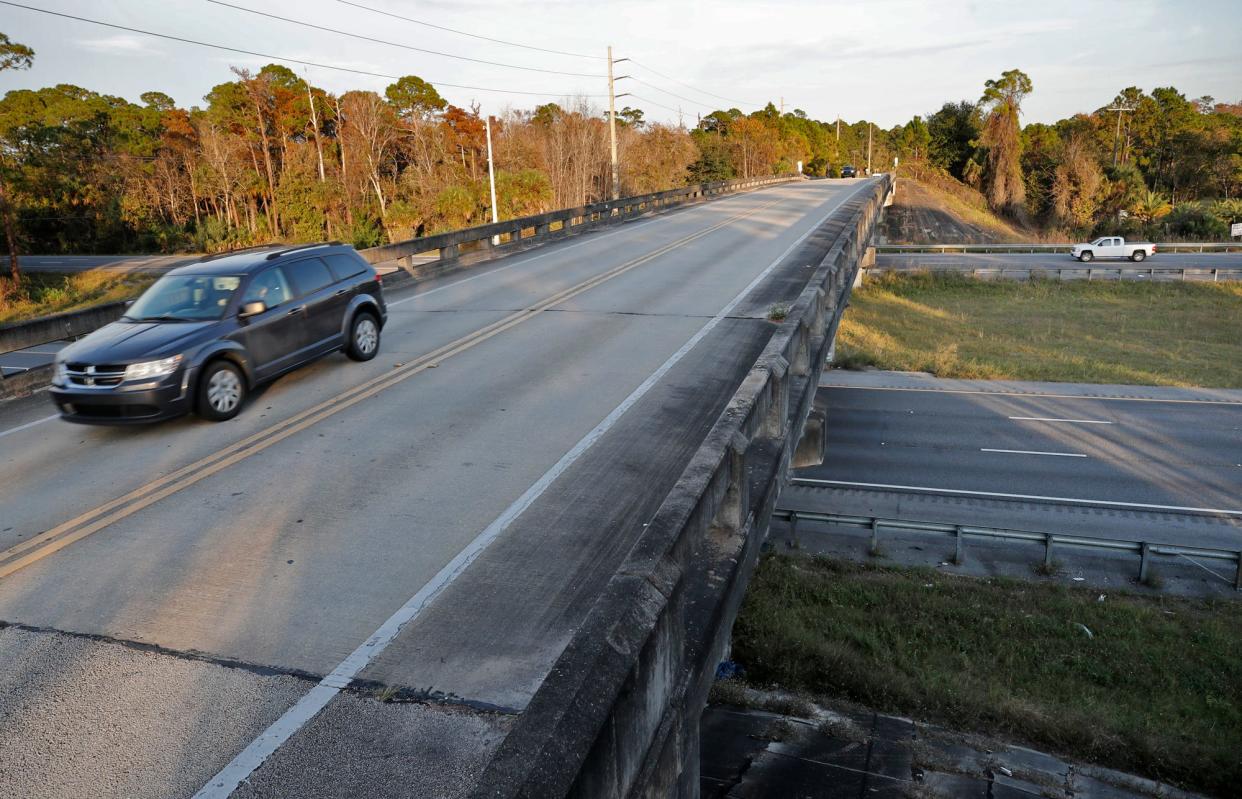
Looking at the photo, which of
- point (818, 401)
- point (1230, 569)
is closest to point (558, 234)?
point (818, 401)

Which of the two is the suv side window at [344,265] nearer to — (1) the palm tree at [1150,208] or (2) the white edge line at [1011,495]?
(2) the white edge line at [1011,495]

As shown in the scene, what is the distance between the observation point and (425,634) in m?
5.29

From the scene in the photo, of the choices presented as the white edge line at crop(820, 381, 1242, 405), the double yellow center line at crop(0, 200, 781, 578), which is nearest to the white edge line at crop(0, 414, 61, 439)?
the double yellow center line at crop(0, 200, 781, 578)

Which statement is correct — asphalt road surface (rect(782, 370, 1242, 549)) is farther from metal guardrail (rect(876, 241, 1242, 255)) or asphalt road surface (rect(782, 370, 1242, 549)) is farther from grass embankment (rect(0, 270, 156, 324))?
grass embankment (rect(0, 270, 156, 324))

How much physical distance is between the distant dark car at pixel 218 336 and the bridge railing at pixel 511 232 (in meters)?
5.35

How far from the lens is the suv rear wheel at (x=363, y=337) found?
11727 millimetres

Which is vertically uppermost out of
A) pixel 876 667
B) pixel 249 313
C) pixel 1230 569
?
pixel 249 313

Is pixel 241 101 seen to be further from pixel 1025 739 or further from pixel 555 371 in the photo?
pixel 1025 739

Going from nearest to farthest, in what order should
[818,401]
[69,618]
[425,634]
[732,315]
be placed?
[425,634]
[69,618]
[732,315]
[818,401]

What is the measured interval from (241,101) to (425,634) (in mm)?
70821

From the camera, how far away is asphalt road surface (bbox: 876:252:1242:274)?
48.6m

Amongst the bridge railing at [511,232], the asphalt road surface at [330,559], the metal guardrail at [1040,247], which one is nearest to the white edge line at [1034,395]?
the bridge railing at [511,232]

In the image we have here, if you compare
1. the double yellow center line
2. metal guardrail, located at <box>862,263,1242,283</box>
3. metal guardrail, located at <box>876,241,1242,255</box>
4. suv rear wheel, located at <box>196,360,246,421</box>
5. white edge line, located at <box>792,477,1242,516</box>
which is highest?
suv rear wheel, located at <box>196,360,246,421</box>

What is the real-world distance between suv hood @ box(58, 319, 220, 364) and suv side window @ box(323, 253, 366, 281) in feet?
7.54
